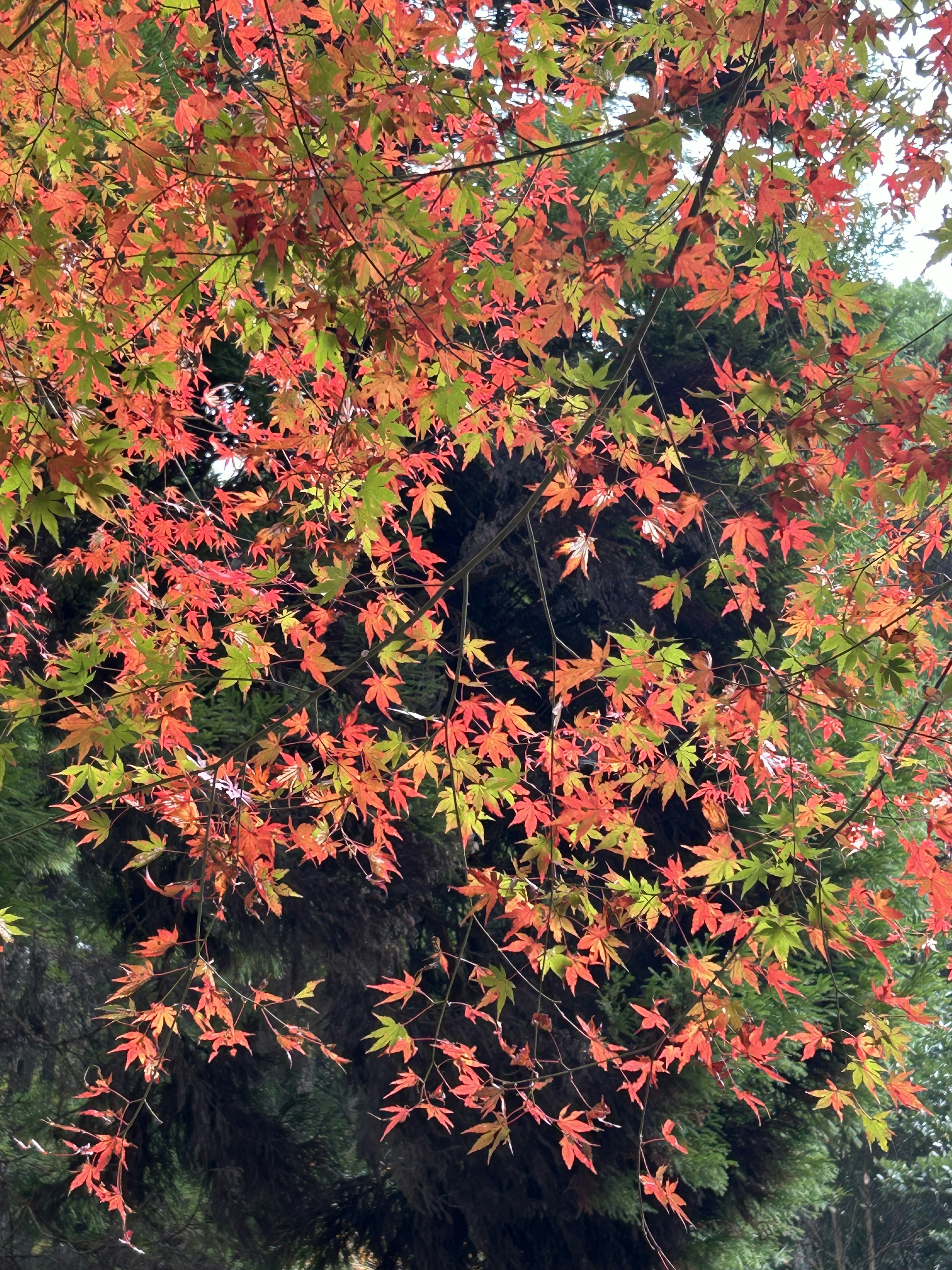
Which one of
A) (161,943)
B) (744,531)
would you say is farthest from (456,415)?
(161,943)

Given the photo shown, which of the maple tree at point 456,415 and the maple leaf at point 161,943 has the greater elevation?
the maple tree at point 456,415

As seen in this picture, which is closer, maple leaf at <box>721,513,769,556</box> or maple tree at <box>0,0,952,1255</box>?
maple tree at <box>0,0,952,1255</box>

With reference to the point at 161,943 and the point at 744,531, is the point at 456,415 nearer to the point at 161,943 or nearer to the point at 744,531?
the point at 744,531

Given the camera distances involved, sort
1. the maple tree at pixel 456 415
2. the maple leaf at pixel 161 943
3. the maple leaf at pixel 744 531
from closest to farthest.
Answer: the maple tree at pixel 456 415
the maple leaf at pixel 744 531
the maple leaf at pixel 161 943

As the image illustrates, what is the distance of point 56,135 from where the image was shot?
316cm

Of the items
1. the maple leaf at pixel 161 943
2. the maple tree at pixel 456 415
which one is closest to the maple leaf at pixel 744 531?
the maple tree at pixel 456 415

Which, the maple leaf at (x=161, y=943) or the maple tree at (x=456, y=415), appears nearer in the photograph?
the maple tree at (x=456, y=415)

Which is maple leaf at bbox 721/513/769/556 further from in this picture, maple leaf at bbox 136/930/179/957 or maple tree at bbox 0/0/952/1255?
maple leaf at bbox 136/930/179/957

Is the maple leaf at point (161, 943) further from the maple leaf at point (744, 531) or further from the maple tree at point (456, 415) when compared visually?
the maple leaf at point (744, 531)

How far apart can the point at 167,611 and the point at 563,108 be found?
1.96 m

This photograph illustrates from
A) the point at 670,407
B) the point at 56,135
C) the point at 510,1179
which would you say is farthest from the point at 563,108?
the point at 510,1179

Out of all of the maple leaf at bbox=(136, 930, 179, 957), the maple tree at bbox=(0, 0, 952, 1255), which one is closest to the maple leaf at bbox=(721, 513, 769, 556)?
the maple tree at bbox=(0, 0, 952, 1255)

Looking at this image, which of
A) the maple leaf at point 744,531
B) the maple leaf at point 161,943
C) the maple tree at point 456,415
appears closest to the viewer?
the maple tree at point 456,415

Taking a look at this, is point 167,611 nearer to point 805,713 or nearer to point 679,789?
point 679,789
